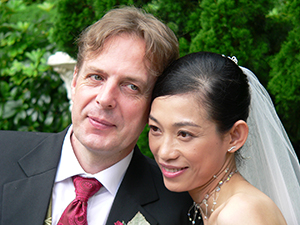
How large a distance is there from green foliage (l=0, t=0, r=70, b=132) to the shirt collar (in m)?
2.36

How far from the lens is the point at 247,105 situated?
7.44 feet

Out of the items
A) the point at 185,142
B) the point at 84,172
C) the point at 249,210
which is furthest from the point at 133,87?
the point at 249,210

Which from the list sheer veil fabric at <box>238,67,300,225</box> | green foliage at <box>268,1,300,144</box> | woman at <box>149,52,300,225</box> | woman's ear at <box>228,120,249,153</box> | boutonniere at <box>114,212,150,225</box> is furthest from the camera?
green foliage at <box>268,1,300,144</box>

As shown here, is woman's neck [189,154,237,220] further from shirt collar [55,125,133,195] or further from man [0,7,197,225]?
shirt collar [55,125,133,195]

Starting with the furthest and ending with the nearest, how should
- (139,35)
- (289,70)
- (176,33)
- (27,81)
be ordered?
(27,81), (176,33), (289,70), (139,35)

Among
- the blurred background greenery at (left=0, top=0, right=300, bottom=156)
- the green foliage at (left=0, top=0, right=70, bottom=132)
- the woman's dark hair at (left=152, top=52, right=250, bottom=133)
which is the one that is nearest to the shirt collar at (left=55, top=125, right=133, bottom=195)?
the woman's dark hair at (left=152, top=52, right=250, bottom=133)

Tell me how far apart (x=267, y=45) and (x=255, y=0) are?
51cm

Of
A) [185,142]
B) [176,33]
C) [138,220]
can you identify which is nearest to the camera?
[185,142]

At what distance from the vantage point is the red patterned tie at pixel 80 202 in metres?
2.20

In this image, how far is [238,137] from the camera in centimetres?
219

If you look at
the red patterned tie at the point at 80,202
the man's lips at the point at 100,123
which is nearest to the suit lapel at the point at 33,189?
the red patterned tie at the point at 80,202

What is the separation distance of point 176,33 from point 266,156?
Answer: 1.76 meters

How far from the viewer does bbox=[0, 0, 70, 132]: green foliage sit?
4.60m

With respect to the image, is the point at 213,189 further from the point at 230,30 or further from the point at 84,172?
the point at 230,30
